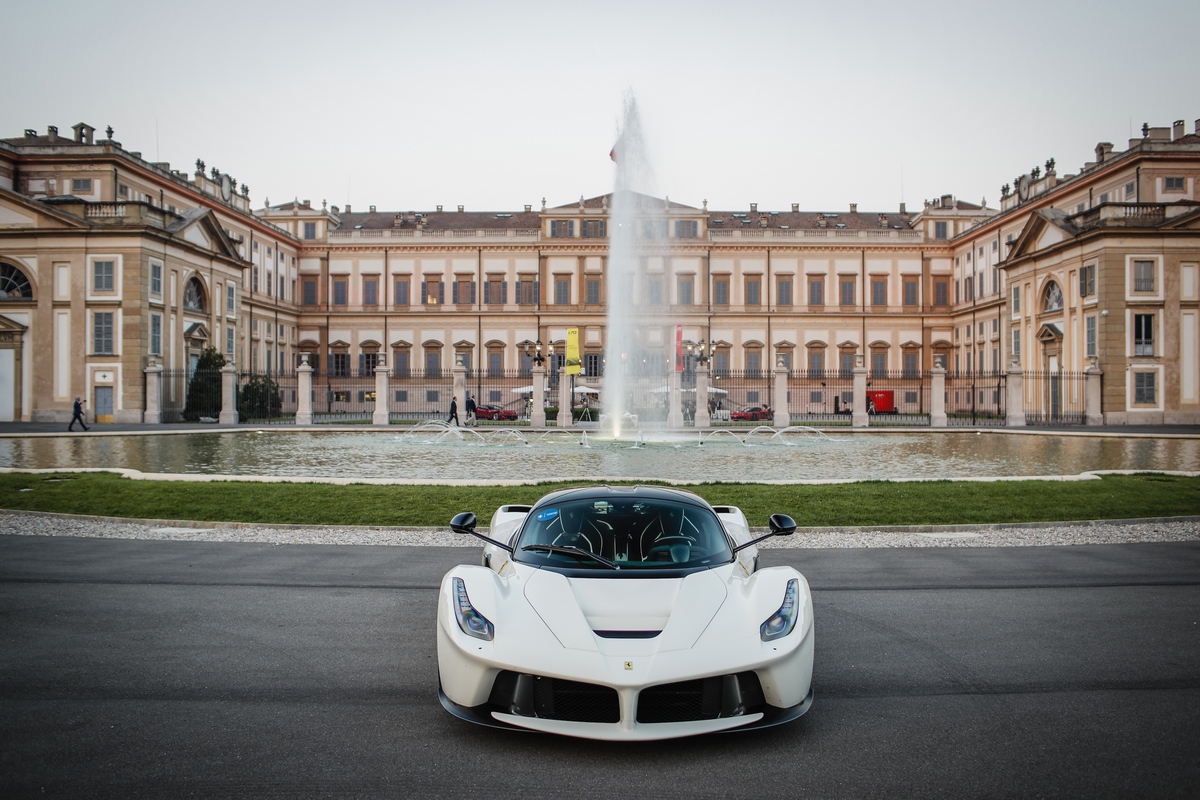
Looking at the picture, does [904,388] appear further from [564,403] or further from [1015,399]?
[564,403]

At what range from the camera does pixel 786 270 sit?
65812 millimetres

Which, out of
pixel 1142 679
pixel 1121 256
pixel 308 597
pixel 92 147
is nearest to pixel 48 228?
pixel 92 147

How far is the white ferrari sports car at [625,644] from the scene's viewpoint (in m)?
3.73

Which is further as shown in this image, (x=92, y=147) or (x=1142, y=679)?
(x=92, y=147)

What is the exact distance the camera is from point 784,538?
393 inches

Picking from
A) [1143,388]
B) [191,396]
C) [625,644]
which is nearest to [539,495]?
[625,644]

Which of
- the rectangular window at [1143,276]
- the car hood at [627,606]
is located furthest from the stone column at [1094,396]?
the car hood at [627,606]

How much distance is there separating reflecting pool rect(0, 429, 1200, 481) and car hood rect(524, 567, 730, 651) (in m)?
11.2

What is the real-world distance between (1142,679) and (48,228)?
147 ft

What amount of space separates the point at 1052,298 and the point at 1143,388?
315 inches

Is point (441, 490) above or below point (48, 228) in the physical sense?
below

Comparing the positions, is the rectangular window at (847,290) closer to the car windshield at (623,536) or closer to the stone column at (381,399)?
the stone column at (381,399)

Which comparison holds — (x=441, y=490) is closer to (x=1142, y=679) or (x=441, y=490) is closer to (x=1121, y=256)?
(x=1142, y=679)

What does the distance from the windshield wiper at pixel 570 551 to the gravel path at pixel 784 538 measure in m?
4.87
